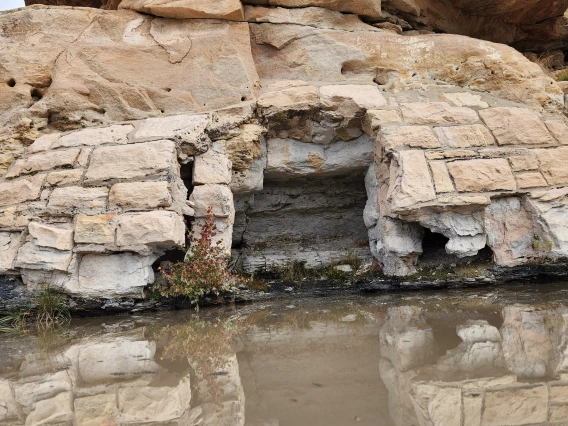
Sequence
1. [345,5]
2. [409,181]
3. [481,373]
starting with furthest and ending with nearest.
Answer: [345,5], [409,181], [481,373]

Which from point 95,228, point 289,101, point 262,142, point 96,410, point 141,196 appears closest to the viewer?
point 96,410

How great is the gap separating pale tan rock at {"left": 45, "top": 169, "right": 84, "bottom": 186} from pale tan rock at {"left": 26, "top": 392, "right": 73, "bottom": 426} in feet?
8.58

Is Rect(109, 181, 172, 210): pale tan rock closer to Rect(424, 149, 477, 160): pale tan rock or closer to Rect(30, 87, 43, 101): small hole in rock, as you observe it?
Rect(30, 87, 43, 101): small hole in rock

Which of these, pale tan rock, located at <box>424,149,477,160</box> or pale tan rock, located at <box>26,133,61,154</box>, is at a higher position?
pale tan rock, located at <box>26,133,61,154</box>

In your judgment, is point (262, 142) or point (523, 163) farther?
point (262, 142)

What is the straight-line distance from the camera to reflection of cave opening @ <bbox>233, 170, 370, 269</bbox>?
20.9ft

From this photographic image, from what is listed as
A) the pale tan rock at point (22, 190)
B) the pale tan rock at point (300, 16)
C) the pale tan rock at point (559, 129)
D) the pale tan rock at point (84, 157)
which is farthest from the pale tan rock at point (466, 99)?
the pale tan rock at point (22, 190)

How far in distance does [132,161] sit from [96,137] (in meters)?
0.69

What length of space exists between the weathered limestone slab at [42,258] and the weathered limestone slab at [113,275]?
0.16 m

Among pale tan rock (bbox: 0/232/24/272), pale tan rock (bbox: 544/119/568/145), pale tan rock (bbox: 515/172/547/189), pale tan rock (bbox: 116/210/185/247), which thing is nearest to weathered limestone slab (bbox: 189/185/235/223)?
pale tan rock (bbox: 116/210/185/247)

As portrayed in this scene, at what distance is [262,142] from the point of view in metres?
5.85

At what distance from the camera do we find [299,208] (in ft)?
21.5

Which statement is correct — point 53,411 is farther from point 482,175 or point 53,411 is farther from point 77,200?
point 482,175

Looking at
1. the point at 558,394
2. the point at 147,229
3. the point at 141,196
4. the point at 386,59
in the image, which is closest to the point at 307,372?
the point at 558,394
